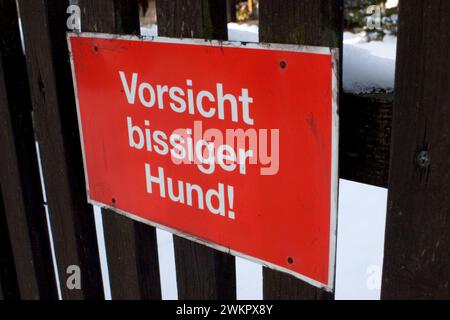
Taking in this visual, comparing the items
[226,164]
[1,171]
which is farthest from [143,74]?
[1,171]

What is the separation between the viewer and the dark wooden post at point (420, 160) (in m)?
0.76

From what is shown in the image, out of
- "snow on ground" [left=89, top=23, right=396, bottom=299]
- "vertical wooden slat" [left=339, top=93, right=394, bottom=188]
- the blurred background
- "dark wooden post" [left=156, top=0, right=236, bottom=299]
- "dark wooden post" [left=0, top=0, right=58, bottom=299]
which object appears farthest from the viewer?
the blurred background

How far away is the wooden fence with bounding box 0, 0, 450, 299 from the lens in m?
0.80

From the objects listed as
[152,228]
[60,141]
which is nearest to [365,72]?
[152,228]

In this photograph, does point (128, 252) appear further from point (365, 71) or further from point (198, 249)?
point (365, 71)

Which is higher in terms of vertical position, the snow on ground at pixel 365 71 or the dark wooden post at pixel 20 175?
the snow on ground at pixel 365 71

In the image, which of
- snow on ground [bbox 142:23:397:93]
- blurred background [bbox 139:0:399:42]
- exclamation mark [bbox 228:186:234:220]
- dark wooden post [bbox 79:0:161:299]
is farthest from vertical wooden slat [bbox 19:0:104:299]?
blurred background [bbox 139:0:399:42]

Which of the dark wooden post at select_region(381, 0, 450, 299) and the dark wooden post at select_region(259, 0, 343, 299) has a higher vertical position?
the dark wooden post at select_region(259, 0, 343, 299)

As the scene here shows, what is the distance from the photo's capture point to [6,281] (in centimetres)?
197

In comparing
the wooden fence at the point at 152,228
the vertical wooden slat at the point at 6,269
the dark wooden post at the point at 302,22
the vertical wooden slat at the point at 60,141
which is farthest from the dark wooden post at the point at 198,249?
the vertical wooden slat at the point at 6,269

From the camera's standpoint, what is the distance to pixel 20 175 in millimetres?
1661

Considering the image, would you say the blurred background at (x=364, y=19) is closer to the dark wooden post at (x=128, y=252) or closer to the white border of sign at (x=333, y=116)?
the dark wooden post at (x=128, y=252)

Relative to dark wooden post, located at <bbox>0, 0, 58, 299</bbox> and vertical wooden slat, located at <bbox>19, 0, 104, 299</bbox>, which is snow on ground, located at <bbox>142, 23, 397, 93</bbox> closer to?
vertical wooden slat, located at <bbox>19, 0, 104, 299</bbox>

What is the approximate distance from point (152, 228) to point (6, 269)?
87 cm
